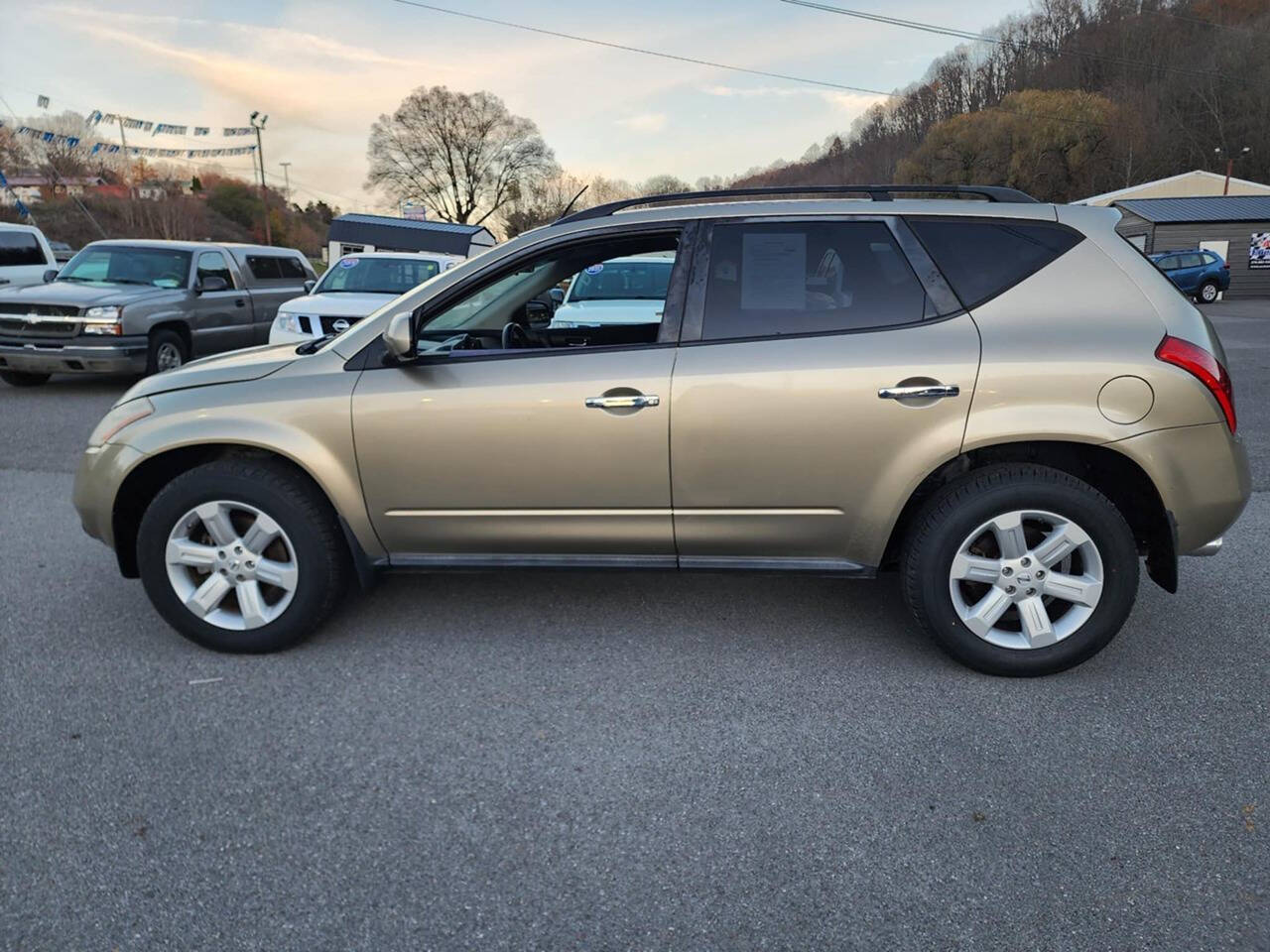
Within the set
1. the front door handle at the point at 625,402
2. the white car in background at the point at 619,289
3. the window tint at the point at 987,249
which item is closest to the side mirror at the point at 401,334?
the front door handle at the point at 625,402

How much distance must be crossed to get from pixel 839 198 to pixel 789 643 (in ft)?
5.96

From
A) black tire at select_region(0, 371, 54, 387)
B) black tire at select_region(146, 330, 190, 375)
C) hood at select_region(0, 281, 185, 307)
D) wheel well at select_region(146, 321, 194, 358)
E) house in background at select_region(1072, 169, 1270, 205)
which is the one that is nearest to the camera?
hood at select_region(0, 281, 185, 307)

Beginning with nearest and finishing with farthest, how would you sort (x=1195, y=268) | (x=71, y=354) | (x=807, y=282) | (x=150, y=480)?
(x=807, y=282)
(x=150, y=480)
(x=71, y=354)
(x=1195, y=268)

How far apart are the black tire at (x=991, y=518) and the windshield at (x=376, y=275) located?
876cm

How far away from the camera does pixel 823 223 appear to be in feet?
11.3

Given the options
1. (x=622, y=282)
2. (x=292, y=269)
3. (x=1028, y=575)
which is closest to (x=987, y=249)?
(x=1028, y=575)

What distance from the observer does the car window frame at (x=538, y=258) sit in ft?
11.2

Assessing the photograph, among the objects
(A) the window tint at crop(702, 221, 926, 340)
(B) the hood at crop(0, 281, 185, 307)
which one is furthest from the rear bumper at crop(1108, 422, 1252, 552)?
(B) the hood at crop(0, 281, 185, 307)

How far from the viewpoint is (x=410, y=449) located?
343 cm

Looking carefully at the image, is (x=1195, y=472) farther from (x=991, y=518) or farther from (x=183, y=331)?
(x=183, y=331)

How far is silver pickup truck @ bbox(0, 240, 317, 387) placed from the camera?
9836 millimetres

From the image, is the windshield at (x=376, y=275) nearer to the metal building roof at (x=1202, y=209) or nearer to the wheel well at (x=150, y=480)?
the wheel well at (x=150, y=480)

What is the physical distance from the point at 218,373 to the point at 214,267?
29.4 ft

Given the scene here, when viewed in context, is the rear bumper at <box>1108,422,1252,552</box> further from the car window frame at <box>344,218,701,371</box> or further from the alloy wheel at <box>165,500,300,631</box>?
the alloy wheel at <box>165,500,300,631</box>
